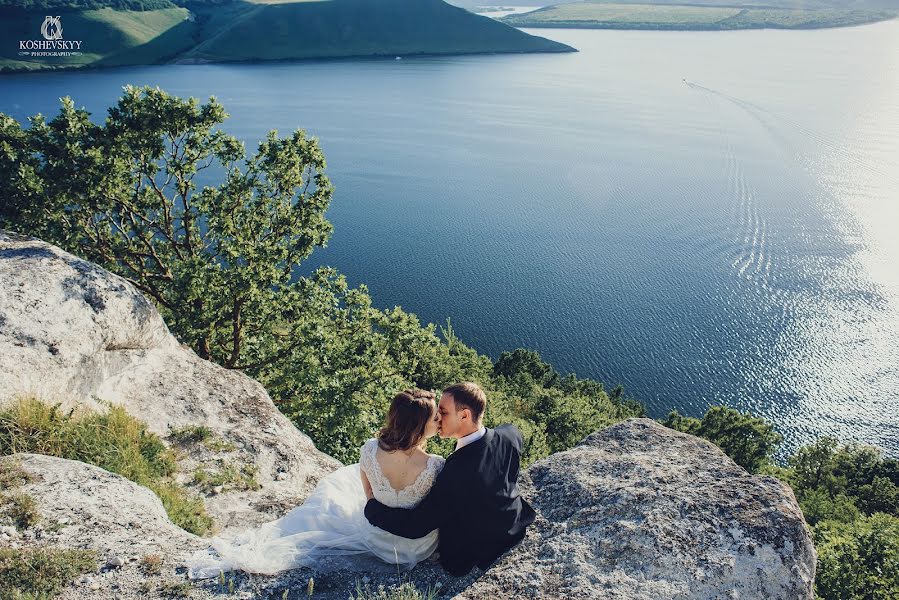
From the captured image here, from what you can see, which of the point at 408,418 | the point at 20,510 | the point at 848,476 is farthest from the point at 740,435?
the point at 20,510

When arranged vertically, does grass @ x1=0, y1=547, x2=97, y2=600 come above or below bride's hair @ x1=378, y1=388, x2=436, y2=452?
below

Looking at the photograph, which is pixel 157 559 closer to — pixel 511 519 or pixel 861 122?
pixel 511 519

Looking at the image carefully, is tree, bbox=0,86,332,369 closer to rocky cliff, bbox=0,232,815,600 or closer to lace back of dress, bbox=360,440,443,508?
rocky cliff, bbox=0,232,815,600

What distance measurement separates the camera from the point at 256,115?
347 ft

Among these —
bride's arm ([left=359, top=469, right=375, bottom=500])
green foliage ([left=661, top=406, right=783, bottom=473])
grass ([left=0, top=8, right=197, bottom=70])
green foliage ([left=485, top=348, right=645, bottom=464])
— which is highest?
grass ([left=0, top=8, right=197, bottom=70])

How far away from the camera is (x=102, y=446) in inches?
404

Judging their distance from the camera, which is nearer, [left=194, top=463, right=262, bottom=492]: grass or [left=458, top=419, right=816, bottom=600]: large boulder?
[left=458, top=419, right=816, bottom=600]: large boulder

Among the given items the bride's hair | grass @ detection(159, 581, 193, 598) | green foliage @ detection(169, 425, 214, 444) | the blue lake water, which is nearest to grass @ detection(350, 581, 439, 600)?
the bride's hair

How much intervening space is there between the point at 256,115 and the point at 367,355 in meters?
98.3

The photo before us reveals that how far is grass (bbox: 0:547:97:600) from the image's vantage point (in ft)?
22.4

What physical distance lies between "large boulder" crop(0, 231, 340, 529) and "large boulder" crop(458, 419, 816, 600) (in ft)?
15.9

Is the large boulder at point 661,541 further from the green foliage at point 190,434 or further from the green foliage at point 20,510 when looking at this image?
the green foliage at point 190,434

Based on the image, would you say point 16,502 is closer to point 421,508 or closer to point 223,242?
point 421,508

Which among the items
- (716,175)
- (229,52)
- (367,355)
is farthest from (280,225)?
(229,52)
